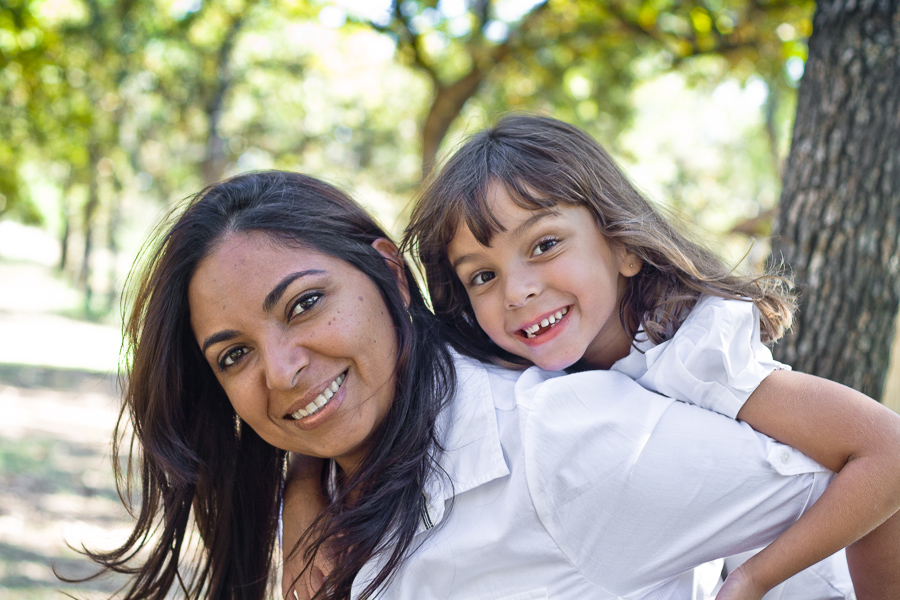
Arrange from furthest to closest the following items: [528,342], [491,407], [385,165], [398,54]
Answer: [385,165] < [398,54] < [528,342] < [491,407]

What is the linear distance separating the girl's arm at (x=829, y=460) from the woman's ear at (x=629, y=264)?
0.64 metres

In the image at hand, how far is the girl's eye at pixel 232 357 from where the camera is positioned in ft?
6.81

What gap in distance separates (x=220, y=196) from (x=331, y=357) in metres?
0.64

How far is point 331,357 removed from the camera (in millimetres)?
2023

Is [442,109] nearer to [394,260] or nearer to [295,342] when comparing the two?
[394,260]

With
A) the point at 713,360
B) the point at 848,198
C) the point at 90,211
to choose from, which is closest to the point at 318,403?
the point at 713,360

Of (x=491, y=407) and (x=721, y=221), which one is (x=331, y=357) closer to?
(x=491, y=407)

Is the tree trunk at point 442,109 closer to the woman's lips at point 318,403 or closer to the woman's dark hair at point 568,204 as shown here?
the woman's dark hair at point 568,204

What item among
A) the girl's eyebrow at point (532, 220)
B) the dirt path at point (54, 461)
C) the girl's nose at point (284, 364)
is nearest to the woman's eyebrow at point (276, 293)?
the girl's nose at point (284, 364)

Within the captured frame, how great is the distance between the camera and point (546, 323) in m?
2.23

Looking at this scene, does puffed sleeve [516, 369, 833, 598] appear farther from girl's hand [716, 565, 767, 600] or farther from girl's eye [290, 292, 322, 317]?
girl's eye [290, 292, 322, 317]

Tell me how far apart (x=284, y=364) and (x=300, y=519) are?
656 millimetres

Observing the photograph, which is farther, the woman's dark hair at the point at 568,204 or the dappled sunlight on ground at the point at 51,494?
the dappled sunlight on ground at the point at 51,494

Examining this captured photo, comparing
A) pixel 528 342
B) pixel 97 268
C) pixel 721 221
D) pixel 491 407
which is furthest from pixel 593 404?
pixel 97 268
